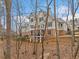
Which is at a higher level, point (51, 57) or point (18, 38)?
point (18, 38)

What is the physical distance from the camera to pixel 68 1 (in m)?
9.18

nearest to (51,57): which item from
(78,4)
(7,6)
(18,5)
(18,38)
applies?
(18,38)

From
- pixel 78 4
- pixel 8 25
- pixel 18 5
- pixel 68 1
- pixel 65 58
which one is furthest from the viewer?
pixel 65 58

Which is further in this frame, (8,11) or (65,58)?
(65,58)

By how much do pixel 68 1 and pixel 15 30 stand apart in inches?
148

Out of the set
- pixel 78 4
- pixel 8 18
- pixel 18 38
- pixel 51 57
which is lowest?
pixel 51 57

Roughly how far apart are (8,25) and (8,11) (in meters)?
0.37

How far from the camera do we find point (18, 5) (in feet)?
33.4

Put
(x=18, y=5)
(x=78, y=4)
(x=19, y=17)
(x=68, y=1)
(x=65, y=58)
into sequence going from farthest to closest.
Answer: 1. (x=65, y=58)
2. (x=19, y=17)
3. (x=18, y=5)
4. (x=68, y=1)
5. (x=78, y=4)

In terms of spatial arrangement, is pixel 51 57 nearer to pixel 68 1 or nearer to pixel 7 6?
pixel 68 1

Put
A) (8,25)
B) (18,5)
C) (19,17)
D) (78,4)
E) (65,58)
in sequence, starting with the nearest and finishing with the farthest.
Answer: (8,25) < (78,4) < (18,5) < (19,17) < (65,58)

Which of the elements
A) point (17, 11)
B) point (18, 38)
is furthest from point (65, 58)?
point (17, 11)

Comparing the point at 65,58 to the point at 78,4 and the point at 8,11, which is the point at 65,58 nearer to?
the point at 78,4

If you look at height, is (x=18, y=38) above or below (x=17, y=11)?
below
